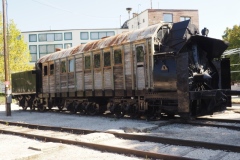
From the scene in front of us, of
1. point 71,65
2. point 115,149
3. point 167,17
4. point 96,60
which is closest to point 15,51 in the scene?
point 71,65

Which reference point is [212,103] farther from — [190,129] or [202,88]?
[190,129]

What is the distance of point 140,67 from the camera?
11.0 meters

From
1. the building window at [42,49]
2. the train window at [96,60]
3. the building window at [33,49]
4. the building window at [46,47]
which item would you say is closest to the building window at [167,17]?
the building window at [46,47]

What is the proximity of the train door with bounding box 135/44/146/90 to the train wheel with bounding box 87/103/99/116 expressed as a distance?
12.4 feet

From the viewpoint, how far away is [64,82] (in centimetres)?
1595

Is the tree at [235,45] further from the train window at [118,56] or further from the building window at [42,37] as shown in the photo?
the building window at [42,37]

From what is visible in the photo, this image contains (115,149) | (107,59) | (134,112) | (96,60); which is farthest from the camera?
(96,60)

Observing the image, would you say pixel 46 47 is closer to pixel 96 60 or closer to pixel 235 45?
pixel 235 45

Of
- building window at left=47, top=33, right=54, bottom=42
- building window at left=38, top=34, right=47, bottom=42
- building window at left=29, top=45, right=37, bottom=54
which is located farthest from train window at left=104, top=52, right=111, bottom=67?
building window at left=29, top=45, right=37, bottom=54

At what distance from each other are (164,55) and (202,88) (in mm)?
1930

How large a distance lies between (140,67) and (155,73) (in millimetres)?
864

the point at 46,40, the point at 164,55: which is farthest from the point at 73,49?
the point at 46,40

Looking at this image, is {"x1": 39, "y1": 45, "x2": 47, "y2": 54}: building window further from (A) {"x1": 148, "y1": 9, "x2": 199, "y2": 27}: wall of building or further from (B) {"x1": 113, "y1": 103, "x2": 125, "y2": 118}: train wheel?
(B) {"x1": 113, "y1": 103, "x2": 125, "y2": 118}: train wheel

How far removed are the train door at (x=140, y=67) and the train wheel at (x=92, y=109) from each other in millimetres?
3775
